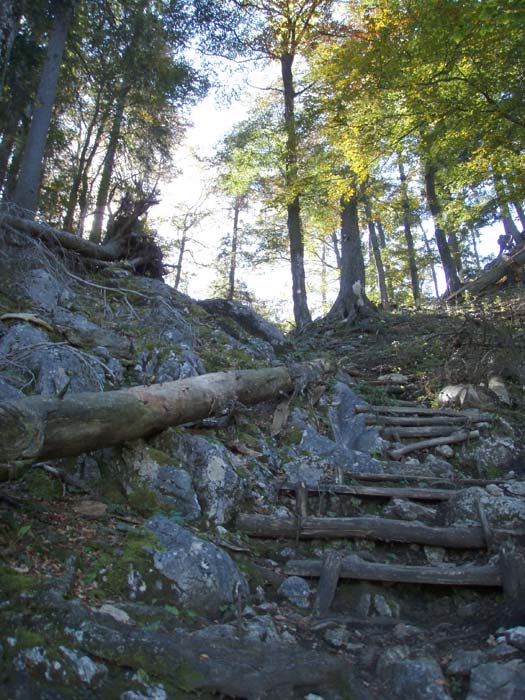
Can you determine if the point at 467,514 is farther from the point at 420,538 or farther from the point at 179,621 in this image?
the point at 179,621

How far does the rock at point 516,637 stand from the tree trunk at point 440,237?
1545cm

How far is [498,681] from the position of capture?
307 cm

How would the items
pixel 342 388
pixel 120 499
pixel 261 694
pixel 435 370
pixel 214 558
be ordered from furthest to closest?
pixel 435 370 < pixel 342 388 < pixel 120 499 < pixel 214 558 < pixel 261 694

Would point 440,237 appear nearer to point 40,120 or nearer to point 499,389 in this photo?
point 499,389

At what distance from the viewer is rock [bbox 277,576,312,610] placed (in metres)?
4.44

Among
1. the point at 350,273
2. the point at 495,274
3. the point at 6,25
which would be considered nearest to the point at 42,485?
the point at 6,25

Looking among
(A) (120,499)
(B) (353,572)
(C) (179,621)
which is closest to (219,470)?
Answer: (A) (120,499)

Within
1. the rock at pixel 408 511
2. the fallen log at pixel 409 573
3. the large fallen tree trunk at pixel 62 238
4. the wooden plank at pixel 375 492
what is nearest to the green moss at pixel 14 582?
the fallen log at pixel 409 573

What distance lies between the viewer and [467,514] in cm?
575

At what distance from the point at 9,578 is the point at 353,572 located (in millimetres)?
2949

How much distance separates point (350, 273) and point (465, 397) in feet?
26.8

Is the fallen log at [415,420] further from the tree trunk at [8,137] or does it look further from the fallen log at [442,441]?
the tree trunk at [8,137]

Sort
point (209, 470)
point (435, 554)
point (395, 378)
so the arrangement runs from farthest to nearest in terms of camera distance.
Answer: point (395, 378) → point (209, 470) → point (435, 554)

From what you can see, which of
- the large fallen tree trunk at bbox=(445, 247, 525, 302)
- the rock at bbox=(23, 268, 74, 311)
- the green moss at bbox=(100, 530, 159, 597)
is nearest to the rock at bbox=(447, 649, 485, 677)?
the green moss at bbox=(100, 530, 159, 597)
